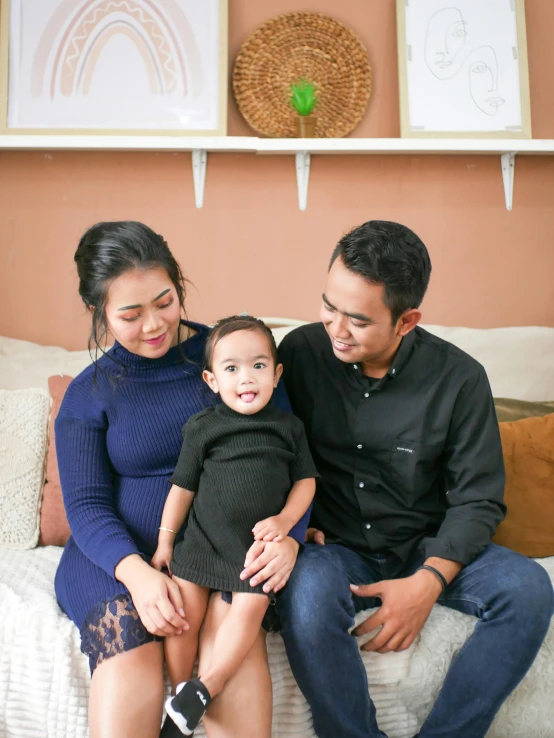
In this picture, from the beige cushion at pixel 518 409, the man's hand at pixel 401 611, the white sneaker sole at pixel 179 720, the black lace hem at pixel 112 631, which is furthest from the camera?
the beige cushion at pixel 518 409

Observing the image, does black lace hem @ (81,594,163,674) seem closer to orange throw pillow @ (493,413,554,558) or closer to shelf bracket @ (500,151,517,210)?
orange throw pillow @ (493,413,554,558)

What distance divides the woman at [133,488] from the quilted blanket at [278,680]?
3.0 inches

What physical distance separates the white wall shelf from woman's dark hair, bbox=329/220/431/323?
3.20 feet

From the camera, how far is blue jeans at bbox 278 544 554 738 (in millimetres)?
1326

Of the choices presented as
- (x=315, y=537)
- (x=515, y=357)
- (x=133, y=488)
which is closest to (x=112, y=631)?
(x=133, y=488)

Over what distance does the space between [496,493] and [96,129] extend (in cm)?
173

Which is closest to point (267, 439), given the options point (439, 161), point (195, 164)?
point (195, 164)

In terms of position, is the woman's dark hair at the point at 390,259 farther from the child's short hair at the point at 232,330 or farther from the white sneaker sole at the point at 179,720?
the white sneaker sole at the point at 179,720

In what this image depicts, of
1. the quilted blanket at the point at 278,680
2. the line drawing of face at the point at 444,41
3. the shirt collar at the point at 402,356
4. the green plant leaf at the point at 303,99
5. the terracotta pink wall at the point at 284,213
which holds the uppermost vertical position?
the line drawing of face at the point at 444,41

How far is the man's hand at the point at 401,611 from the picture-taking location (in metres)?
1.41

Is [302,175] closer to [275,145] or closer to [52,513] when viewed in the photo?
[275,145]

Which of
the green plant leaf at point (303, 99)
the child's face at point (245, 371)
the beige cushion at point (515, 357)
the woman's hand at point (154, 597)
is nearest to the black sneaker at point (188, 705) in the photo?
the woman's hand at point (154, 597)

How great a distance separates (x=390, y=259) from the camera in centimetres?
149

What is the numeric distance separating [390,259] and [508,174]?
1337mm
